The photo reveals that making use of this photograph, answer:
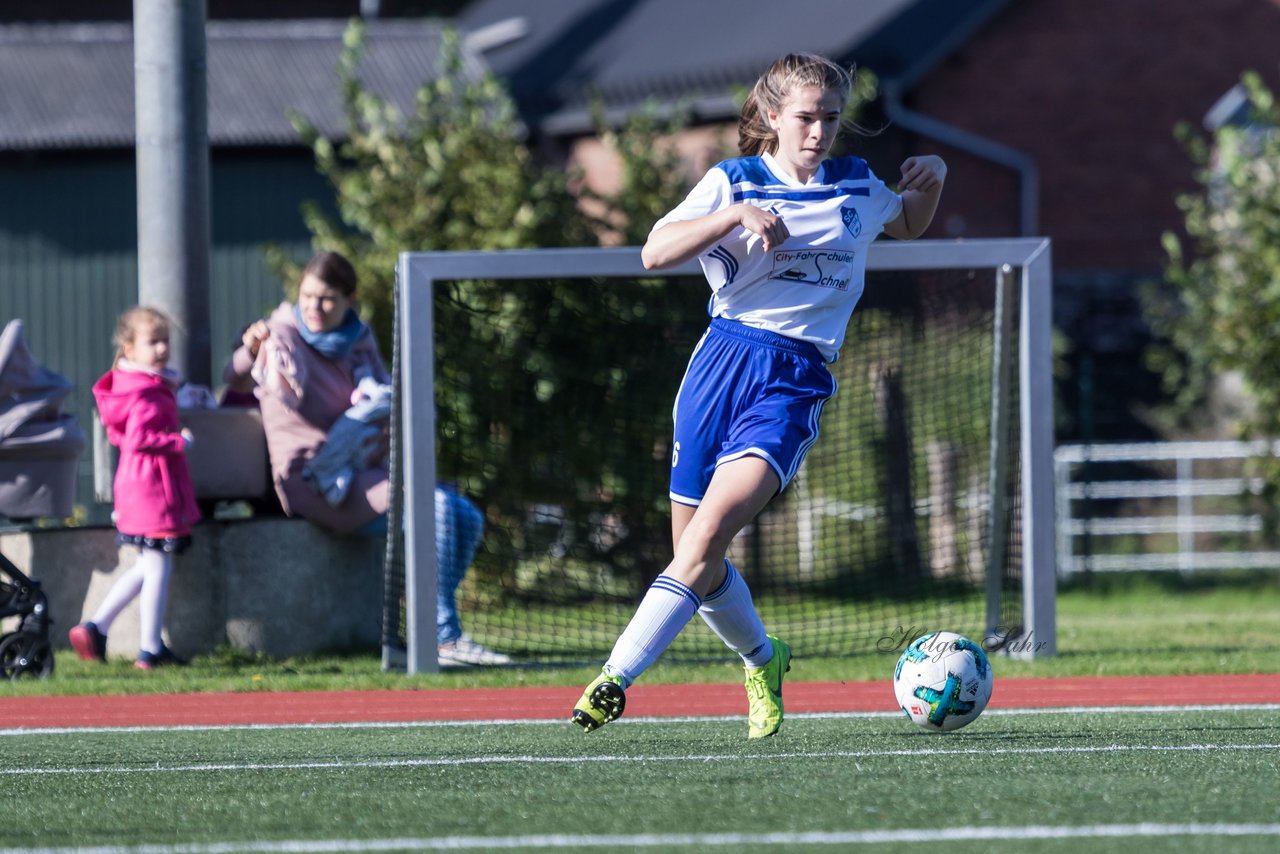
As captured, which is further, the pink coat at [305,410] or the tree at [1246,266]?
the tree at [1246,266]

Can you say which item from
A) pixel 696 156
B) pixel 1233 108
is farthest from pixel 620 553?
pixel 1233 108

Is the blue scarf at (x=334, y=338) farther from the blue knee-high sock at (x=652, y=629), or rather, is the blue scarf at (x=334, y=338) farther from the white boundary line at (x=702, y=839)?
the white boundary line at (x=702, y=839)

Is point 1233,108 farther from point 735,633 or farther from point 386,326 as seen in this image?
point 735,633

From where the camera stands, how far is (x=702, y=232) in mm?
5414

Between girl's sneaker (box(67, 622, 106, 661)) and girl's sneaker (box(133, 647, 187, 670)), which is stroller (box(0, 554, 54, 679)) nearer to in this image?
girl's sneaker (box(67, 622, 106, 661))

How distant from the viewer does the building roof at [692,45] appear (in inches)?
862

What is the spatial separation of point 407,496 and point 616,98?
623 inches

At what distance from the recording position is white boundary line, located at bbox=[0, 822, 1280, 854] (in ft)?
12.9

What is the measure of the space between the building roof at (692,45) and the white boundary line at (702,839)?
1438cm

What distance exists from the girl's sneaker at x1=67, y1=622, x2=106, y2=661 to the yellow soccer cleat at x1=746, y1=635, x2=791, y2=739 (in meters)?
4.13

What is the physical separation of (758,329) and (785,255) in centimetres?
22

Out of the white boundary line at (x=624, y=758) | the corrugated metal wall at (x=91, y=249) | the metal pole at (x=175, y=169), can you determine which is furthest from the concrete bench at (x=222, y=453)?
the corrugated metal wall at (x=91, y=249)

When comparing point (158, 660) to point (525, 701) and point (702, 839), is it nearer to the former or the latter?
point (525, 701)

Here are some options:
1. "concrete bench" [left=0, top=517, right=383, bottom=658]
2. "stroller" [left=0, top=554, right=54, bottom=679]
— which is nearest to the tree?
"concrete bench" [left=0, top=517, right=383, bottom=658]
